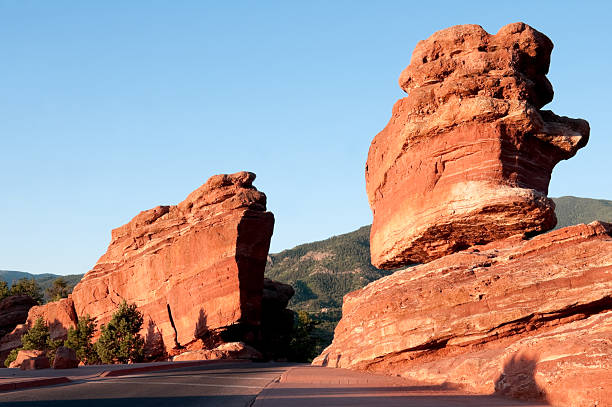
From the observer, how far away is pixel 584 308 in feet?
47.6

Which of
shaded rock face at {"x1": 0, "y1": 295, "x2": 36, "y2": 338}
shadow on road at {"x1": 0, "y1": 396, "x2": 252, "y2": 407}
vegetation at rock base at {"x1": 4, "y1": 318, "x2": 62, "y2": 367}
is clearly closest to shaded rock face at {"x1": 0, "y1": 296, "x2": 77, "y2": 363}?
vegetation at rock base at {"x1": 4, "y1": 318, "x2": 62, "y2": 367}

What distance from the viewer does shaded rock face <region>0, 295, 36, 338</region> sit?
67562 mm

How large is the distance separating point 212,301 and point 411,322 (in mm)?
24627

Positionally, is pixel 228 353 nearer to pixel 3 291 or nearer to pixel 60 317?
pixel 60 317

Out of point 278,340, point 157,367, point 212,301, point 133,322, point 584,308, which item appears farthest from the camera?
point 278,340

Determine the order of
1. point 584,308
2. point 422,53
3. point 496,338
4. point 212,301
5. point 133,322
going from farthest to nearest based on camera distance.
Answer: point 133,322 → point 212,301 → point 422,53 → point 496,338 → point 584,308

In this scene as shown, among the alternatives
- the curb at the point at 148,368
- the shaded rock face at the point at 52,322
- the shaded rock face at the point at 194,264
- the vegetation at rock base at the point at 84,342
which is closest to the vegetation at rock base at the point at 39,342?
the vegetation at rock base at the point at 84,342

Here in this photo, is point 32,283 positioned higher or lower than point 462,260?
higher

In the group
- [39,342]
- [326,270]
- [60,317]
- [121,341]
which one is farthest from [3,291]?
[326,270]

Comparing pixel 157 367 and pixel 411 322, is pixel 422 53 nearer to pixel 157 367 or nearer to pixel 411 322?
pixel 411 322

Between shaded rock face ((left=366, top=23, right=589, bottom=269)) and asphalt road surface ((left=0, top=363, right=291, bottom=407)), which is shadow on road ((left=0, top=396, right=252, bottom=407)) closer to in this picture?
asphalt road surface ((left=0, top=363, right=291, bottom=407))

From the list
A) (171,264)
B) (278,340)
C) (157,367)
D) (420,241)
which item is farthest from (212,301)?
(420,241)

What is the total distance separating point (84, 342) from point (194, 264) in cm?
1505

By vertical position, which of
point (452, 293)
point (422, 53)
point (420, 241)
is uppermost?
point (422, 53)
